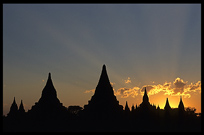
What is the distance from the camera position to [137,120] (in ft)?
127

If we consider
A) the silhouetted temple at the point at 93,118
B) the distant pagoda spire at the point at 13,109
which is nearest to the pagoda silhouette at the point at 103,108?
the silhouetted temple at the point at 93,118

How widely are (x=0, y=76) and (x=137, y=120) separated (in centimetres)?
2529

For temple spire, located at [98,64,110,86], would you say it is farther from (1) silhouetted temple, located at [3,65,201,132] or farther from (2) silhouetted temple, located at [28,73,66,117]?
(2) silhouetted temple, located at [28,73,66,117]

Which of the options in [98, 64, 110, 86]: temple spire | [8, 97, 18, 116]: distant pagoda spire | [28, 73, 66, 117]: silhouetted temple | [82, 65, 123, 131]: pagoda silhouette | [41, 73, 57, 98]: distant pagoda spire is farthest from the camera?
[8, 97, 18, 116]: distant pagoda spire

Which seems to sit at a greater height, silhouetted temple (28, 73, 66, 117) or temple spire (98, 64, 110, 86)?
temple spire (98, 64, 110, 86)

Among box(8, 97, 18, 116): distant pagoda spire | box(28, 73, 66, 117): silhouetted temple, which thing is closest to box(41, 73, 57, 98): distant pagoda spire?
box(28, 73, 66, 117): silhouetted temple

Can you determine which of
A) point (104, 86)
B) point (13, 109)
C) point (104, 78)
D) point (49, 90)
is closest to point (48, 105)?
point (49, 90)

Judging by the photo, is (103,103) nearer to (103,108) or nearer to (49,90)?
(103,108)

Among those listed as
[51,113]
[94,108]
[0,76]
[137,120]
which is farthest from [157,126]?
[0,76]

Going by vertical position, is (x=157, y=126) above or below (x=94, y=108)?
below

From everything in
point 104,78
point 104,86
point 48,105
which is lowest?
point 48,105

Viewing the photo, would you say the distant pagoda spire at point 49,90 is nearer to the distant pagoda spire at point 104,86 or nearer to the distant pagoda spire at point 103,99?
the distant pagoda spire at point 103,99

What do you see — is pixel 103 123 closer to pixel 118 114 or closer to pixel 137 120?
pixel 118 114

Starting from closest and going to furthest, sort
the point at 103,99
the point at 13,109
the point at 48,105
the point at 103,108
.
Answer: the point at 103,108
the point at 103,99
the point at 48,105
the point at 13,109
